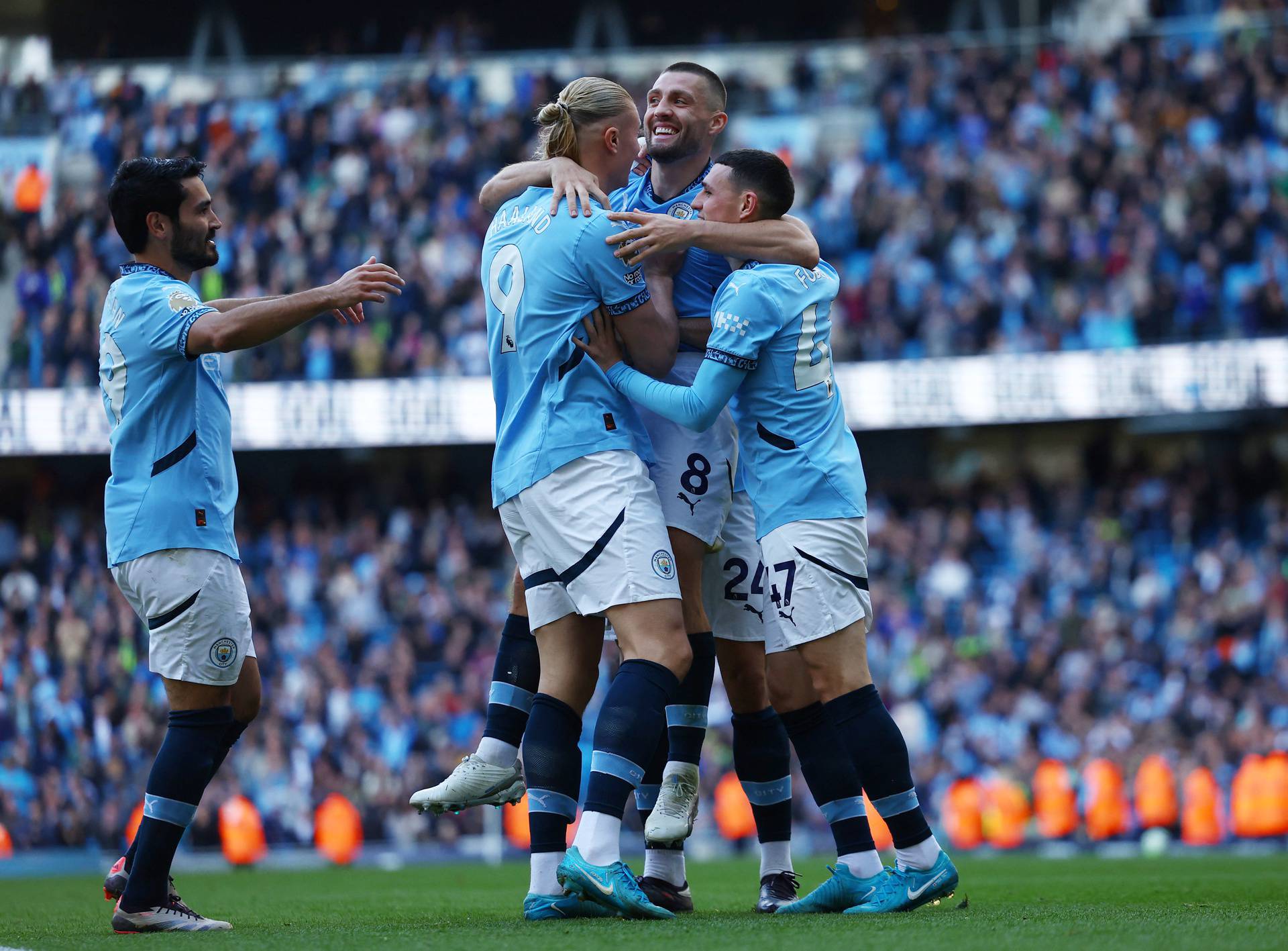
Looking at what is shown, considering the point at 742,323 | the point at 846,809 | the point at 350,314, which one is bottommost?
the point at 846,809

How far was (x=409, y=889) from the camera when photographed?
8758mm

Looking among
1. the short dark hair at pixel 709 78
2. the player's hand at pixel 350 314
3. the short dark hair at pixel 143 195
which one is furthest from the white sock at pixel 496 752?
the short dark hair at pixel 709 78

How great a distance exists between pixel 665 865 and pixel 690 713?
0.53 meters

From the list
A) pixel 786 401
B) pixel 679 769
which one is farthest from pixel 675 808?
pixel 786 401

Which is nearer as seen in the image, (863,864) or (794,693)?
(863,864)

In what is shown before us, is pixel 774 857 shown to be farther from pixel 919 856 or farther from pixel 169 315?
pixel 169 315

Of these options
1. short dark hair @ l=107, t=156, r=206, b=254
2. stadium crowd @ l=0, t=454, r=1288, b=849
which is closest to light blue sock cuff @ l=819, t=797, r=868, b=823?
short dark hair @ l=107, t=156, r=206, b=254

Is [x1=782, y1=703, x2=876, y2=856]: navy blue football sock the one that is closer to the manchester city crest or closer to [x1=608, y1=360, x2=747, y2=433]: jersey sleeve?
[x1=608, y1=360, x2=747, y2=433]: jersey sleeve

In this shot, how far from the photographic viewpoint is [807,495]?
523cm

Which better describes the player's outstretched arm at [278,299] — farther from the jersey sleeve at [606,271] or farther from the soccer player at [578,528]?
the jersey sleeve at [606,271]

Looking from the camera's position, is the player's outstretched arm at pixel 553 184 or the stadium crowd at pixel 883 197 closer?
the player's outstretched arm at pixel 553 184

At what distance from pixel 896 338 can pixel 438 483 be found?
6.14m

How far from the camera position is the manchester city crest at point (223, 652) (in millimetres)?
5238

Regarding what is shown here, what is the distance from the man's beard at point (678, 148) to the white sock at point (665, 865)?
94.7 inches
